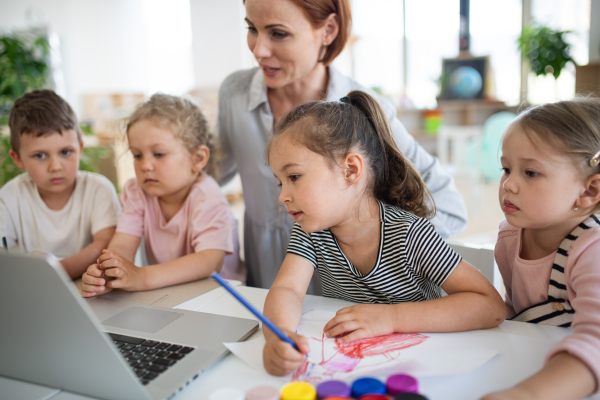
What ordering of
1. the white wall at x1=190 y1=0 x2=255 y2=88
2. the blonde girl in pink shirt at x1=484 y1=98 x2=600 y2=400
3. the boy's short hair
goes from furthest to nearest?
Answer: the white wall at x1=190 y1=0 x2=255 y2=88
the boy's short hair
the blonde girl in pink shirt at x1=484 y1=98 x2=600 y2=400

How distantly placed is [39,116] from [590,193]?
128 cm

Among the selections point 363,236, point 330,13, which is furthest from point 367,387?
point 330,13

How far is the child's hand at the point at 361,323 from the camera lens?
68 centimetres

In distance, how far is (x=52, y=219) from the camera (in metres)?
1.31

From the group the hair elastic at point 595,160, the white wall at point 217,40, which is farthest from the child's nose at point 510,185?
the white wall at point 217,40

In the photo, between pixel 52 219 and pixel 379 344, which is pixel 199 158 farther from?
pixel 379 344

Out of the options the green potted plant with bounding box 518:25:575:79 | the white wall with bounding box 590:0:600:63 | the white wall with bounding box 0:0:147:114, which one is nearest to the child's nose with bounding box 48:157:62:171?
the green potted plant with bounding box 518:25:575:79

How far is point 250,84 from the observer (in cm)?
137

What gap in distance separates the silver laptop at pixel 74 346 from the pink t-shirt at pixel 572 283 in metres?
0.46

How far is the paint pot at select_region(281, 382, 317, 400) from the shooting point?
1.61 feet

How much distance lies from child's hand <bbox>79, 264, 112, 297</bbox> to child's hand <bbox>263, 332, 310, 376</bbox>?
0.48 metres

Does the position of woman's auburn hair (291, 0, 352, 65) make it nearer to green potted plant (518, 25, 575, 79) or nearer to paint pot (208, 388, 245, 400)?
paint pot (208, 388, 245, 400)

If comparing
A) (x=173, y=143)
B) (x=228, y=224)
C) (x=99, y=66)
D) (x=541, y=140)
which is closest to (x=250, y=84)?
(x=173, y=143)

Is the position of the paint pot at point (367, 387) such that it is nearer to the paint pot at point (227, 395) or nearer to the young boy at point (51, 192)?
the paint pot at point (227, 395)
